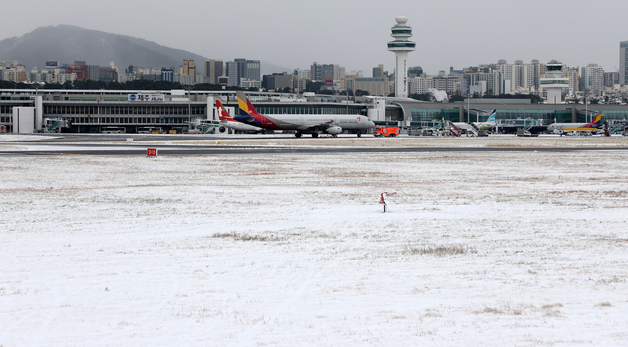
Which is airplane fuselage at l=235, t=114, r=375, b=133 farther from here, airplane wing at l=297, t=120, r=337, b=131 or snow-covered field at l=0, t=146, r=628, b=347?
snow-covered field at l=0, t=146, r=628, b=347

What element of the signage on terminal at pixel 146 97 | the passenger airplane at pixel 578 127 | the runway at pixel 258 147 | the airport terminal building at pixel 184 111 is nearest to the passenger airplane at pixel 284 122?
the runway at pixel 258 147

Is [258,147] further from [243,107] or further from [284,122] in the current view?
[243,107]

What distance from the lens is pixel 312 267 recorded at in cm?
1103

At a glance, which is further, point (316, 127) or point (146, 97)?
point (146, 97)

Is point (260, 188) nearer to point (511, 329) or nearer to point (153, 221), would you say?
point (153, 221)

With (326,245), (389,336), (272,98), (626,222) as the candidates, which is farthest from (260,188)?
(272,98)

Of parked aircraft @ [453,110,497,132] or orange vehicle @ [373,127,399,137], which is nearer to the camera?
orange vehicle @ [373,127,399,137]

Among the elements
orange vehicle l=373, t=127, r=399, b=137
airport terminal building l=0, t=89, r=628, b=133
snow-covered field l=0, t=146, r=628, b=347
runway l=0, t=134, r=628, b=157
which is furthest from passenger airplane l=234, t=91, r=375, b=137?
snow-covered field l=0, t=146, r=628, b=347

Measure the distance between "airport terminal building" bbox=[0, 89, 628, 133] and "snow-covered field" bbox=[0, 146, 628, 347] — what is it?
372 feet

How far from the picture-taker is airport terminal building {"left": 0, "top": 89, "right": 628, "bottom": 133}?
151125mm

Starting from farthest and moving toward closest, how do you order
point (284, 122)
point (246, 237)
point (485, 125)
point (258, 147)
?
1. point (485, 125)
2. point (284, 122)
3. point (258, 147)
4. point (246, 237)

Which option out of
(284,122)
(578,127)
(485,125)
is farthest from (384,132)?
(578,127)

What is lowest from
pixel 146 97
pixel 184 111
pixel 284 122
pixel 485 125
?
pixel 284 122

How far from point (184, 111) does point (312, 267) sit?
156290 mm
